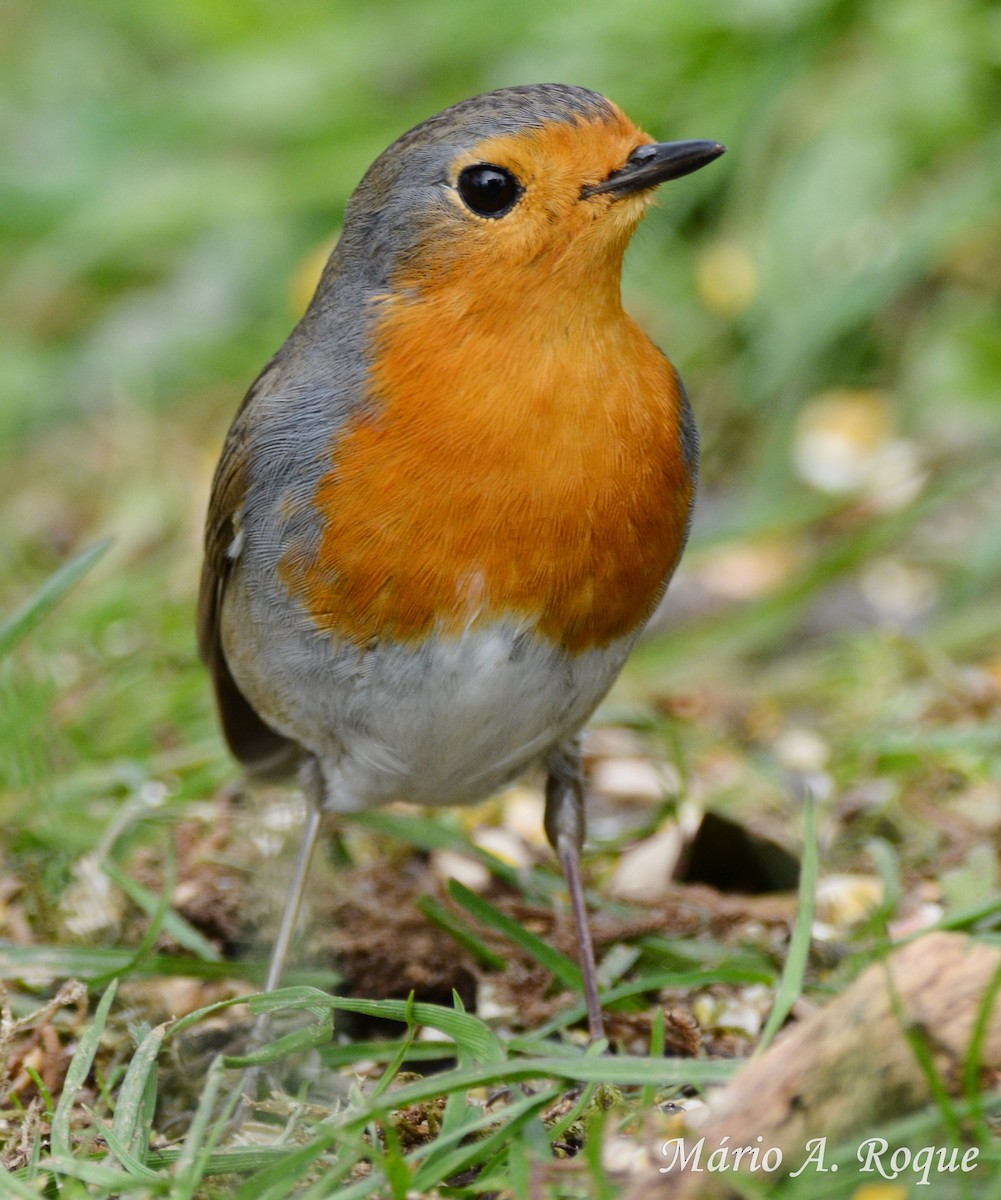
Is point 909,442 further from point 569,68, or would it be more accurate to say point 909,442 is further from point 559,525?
point 559,525

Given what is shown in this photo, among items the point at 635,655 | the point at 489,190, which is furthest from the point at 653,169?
the point at 635,655

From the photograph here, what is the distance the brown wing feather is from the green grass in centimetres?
Result: 24

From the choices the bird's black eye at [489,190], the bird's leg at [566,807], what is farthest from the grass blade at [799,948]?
the bird's black eye at [489,190]

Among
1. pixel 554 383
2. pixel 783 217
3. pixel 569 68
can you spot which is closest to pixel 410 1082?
pixel 554 383

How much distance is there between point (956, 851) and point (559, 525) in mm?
1337

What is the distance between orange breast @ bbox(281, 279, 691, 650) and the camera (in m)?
2.77

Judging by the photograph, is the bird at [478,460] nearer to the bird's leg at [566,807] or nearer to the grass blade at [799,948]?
the bird's leg at [566,807]

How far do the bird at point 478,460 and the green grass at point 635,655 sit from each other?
460mm

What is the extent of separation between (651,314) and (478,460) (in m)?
3.40

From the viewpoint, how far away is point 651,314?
6.04 meters

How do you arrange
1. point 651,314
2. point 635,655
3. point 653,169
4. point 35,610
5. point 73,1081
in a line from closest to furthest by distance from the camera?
point 73,1081 < point 653,169 < point 35,610 < point 635,655 < point 651,314

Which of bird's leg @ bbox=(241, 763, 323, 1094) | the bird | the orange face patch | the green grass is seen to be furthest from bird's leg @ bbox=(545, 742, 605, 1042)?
the orange face patch

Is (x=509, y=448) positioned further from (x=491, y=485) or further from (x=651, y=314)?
(x=651, y=314)

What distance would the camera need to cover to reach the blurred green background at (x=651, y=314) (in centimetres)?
454
